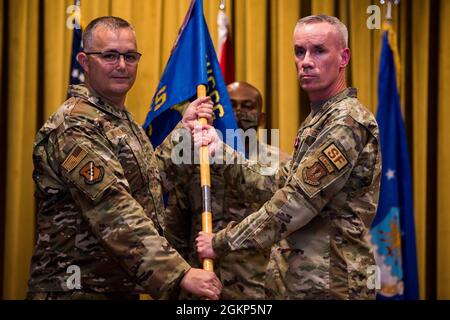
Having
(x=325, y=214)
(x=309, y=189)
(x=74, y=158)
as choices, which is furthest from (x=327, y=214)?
(x=74, y=158)

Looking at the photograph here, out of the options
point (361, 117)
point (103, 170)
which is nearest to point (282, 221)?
point (361, 117)

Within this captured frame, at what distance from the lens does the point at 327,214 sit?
2525mm

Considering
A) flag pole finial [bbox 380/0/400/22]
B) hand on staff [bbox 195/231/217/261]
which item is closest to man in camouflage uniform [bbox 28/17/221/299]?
hand on staff [bbox 195/231/217/261]

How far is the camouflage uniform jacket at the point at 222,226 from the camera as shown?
131 inches

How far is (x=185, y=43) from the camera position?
3561mm

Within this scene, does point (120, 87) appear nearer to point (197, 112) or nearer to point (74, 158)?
point (74, 158)

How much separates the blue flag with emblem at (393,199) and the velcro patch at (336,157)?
2195mm

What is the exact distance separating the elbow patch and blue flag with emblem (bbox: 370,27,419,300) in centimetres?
248

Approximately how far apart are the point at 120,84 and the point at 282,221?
0.84 meters

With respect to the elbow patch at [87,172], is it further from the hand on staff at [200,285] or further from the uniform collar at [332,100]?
the uniform collar at [332,100]

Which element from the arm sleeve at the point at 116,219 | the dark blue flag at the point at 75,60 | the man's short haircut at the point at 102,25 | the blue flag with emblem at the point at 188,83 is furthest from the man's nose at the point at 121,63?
the dark blue flag at the point at 75,60

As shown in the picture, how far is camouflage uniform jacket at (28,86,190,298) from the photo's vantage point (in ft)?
8.21

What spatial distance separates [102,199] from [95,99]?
438 millimetres
